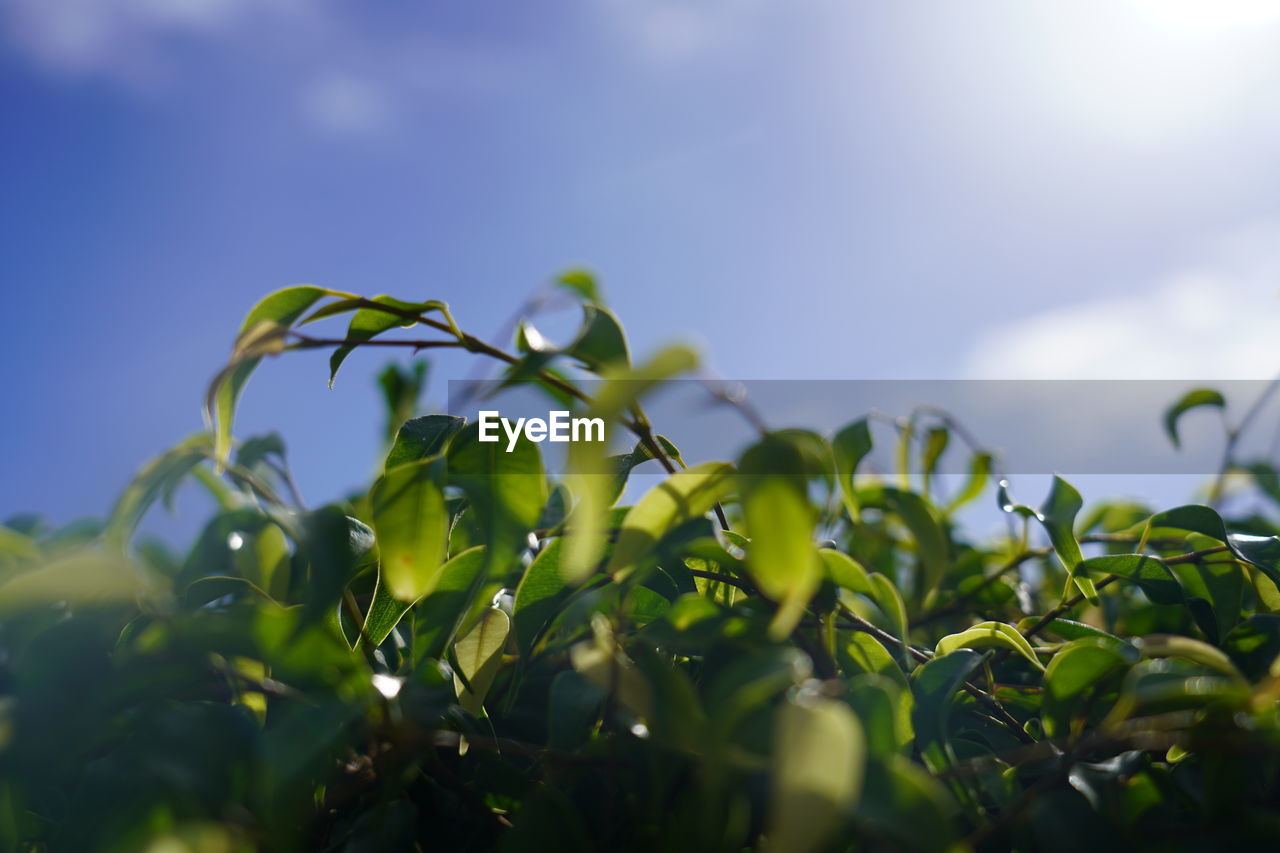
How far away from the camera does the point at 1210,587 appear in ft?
1.24

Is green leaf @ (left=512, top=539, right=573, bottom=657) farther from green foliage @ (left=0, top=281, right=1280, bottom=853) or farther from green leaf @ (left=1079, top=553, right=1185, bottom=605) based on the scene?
green leaf @ (left=1079, top=553, right=1185, bottom=605)

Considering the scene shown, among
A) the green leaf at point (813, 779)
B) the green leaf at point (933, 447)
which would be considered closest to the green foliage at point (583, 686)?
the green leaf at point (813, 779)

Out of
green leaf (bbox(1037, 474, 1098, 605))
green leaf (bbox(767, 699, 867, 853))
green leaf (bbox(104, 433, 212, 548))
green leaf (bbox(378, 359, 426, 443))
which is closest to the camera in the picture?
green leaf (bbox(767, 699, 867, 853))

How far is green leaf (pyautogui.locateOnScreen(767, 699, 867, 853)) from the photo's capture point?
0.17 m

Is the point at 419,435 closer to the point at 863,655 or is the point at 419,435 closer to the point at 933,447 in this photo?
the point at 863,655

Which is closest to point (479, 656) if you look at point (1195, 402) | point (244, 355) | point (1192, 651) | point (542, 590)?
point (542, 590)

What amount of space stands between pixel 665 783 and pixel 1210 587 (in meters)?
0.30

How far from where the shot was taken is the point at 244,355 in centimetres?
29

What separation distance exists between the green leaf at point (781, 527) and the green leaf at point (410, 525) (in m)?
0.11

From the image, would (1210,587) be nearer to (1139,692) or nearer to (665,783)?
(1139,692)

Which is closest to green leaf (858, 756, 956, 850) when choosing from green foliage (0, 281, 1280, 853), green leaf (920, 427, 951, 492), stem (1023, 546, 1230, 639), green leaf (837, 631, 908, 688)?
green foliage (0, 281, 1280, 853)

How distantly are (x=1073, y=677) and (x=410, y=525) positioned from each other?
231 mm

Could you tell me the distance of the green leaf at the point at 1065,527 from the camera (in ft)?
1.21

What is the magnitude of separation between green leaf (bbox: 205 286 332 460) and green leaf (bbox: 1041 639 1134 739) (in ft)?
0.99
